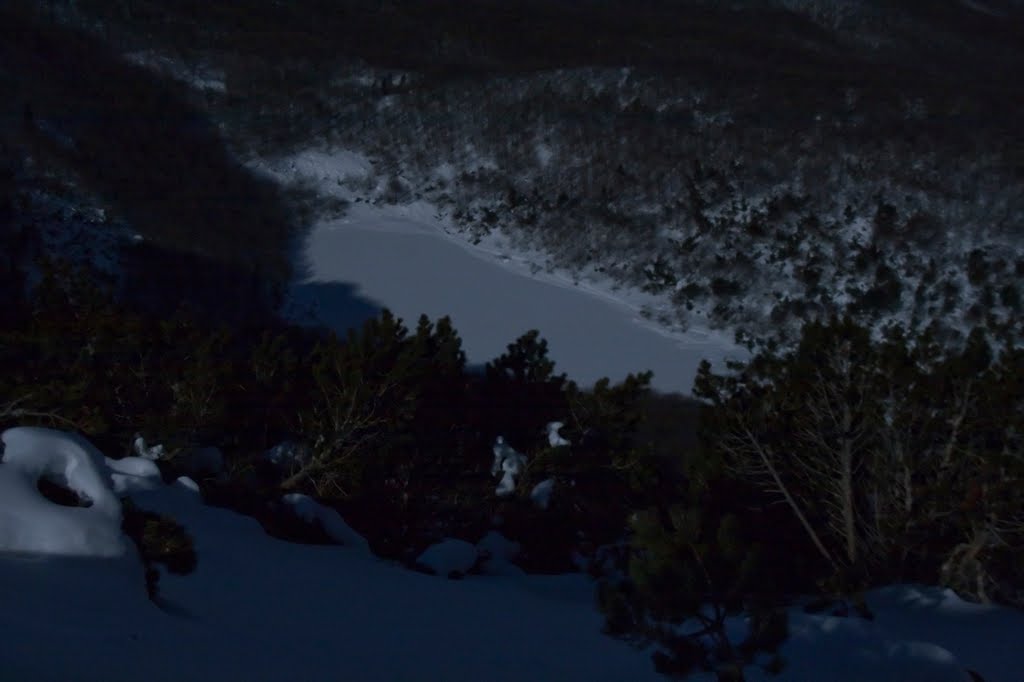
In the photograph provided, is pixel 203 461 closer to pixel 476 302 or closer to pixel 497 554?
pixel 497 554

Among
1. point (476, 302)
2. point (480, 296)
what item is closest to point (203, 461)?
point (476, 302)

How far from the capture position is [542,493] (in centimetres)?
881

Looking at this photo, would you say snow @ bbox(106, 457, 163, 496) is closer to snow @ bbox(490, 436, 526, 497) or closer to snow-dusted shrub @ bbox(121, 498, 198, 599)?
snow-dusted shrub @ bbox(121, 498, 198, 599)

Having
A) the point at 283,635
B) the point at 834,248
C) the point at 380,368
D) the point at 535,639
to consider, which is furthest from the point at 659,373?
the point at 283,635

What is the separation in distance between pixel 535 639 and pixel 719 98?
27.1m

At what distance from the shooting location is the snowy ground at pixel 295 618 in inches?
119

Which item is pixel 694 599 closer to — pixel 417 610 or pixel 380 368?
pixel 417 610

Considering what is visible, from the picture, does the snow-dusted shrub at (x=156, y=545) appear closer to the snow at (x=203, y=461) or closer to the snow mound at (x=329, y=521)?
the snow mound at (x=329, y=521)

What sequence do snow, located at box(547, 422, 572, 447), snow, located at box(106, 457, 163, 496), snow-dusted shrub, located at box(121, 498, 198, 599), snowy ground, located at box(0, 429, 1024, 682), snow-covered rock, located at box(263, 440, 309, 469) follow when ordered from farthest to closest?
snow, located at box(547, 422, 572, 447), snow-covered rock, located at box(263, 440, 309, 469), snow, located at box(106, 457, 163, 496), snow-dusted shrub, located at box(121, 498, 198, 599), snowy ground, located at box(0, 429, 1024, 682)

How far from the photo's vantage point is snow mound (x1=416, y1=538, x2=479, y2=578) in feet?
19.7

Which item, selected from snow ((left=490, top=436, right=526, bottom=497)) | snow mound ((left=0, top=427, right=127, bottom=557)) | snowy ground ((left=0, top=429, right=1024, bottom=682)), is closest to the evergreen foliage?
snowy ground ((left=0, top=429, right=1024, bottom=682))

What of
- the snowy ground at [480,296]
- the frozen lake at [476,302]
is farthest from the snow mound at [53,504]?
the snowy ground at [480,296]

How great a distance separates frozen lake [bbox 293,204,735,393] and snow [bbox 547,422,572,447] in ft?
26.7

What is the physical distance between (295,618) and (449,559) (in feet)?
7.21
